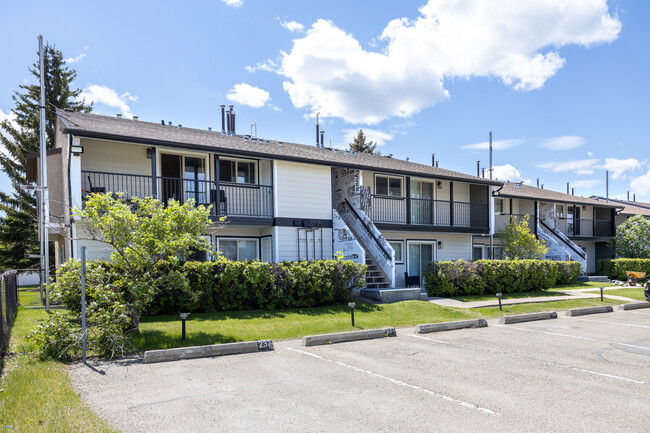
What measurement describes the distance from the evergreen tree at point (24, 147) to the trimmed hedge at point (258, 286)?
72.7 feet

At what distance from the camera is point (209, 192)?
16.3 metres

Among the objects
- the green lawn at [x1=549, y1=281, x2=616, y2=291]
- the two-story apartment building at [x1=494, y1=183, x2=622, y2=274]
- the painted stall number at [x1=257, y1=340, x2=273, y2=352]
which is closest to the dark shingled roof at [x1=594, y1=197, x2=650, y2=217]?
the two-story apartment building at [x1=494, y1=183, x2=622, y2=274]

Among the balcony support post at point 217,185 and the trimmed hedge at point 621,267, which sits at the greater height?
the balcony support post at point 217,185

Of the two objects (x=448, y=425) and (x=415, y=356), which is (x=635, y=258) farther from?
(x=448, y=425)

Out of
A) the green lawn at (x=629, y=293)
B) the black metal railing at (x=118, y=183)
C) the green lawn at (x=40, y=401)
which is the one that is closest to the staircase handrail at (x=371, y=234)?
the black metal railing at (x=118, y=183)

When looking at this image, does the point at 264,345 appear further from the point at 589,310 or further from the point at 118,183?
the point at 589,310

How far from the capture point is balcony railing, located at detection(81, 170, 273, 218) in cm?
1498

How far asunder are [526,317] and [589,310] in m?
3.43

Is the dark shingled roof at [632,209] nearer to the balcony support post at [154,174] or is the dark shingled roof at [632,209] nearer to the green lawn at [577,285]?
the green lawn at [577,285]

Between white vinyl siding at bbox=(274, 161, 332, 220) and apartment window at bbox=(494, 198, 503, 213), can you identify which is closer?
white vinyl siding at bbox=(274, 161, 332, 220)

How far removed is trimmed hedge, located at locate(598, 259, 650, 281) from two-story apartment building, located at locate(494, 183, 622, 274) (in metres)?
1.23

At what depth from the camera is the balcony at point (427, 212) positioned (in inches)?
781

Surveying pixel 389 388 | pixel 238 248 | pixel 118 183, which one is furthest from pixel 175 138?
pixel 389 388

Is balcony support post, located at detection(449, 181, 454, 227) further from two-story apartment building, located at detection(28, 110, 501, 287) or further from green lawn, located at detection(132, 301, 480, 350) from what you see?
green lawn, located at detection(132, 301, 480, 350)
